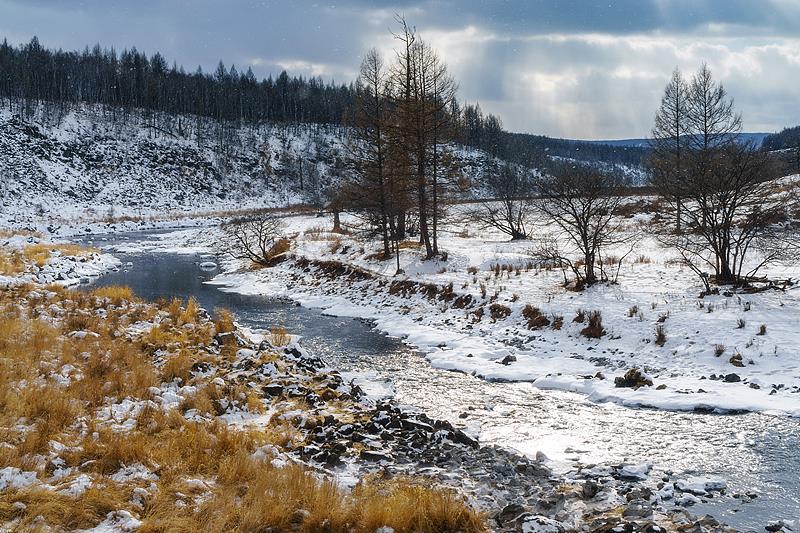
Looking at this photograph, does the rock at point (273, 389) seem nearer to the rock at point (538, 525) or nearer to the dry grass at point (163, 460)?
the dry grass at point (163, 460)

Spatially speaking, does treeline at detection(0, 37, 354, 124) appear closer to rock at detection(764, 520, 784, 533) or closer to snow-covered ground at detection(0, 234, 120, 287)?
snow-covered ground at detection(0, 234, 120, 287)

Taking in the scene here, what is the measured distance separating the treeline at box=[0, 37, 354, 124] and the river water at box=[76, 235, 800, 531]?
101720mm

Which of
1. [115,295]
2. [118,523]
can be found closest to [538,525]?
[118,523]

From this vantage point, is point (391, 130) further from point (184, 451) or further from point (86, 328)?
point (184, 451)

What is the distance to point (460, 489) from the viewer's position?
24.1 feet

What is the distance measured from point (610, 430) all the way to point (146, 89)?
425 feet

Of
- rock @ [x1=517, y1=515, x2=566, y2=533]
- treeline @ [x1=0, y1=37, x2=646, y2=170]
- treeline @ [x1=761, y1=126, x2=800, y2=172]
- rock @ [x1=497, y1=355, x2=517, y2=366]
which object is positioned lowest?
rock @ [x1=497, y1=355, x2=517, y2=366]

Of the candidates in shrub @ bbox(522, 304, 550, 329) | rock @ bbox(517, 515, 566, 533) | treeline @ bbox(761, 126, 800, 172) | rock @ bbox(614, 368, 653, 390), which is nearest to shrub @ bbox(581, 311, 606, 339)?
shrub @ bbox(522, 304, 550, 329)

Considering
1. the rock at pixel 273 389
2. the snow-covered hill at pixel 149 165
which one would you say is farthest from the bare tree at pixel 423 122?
the snow-covered hill at pixel 149 165

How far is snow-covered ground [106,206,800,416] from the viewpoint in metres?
11.7

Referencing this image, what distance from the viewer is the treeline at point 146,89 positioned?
337ft

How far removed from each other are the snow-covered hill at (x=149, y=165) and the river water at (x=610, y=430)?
47.1 m

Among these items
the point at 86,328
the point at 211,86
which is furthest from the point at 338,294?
the point at 211,86

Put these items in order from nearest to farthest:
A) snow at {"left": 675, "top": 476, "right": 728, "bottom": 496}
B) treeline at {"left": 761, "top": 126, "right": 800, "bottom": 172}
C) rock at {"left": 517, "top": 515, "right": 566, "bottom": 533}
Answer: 1. rock at {"left": 517, "top": 515, "right": 566, "bottom": 533}
2. snow at {"left": 675, "top": 476, "right": 728, "bottom": 496}
3. treeline at {"left": 761, "top": 126, "right": 800, "bottom": 172}
